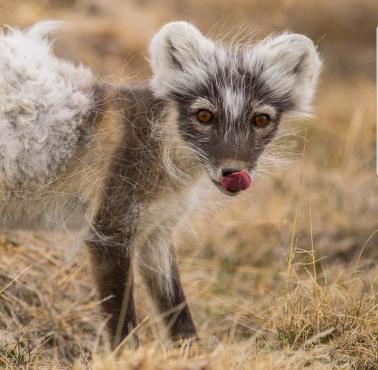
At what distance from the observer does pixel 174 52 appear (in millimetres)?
4602

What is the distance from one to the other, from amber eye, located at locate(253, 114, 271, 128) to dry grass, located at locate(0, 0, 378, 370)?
0.47m

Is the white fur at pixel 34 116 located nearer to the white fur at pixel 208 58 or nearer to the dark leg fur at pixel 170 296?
the white fur at pixel 208 58

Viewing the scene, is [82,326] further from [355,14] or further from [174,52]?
[355,14]

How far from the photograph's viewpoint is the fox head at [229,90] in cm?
430

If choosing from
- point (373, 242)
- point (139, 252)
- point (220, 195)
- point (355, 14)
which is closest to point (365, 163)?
point (373, 242)

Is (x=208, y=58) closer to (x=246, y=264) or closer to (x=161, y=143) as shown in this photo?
(x=161, y=143)

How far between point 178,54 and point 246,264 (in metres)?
2.94

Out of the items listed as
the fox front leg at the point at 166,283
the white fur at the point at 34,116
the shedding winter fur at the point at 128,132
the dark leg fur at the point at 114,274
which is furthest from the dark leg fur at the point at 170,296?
the white fur at the point at 34,116

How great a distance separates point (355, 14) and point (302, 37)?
1181cm

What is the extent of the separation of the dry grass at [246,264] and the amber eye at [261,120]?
47 centimetres

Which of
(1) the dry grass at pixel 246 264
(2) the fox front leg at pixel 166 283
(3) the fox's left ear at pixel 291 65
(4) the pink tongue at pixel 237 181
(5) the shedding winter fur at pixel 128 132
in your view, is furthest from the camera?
(2) the fox front leg at pixel 166 283

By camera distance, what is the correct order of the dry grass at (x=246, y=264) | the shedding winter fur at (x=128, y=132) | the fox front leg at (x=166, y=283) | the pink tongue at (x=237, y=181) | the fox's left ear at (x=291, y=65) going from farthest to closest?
the fox front leg at (x=166, y=283), the fox's left ear at (x=291, y=65), the shedding winter fur at (x=128, y=132), the dry grass at (x=246, y=264), the pink tongue at (x=237, y=181)

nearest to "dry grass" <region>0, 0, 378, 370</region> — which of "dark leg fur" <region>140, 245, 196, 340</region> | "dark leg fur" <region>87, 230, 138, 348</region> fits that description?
"dark leg fur" <region>140, 245, 196, 340</region>

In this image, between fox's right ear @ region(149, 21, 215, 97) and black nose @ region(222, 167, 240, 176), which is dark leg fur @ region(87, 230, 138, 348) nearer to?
black nose @ region(222, 167, 240, 176)
